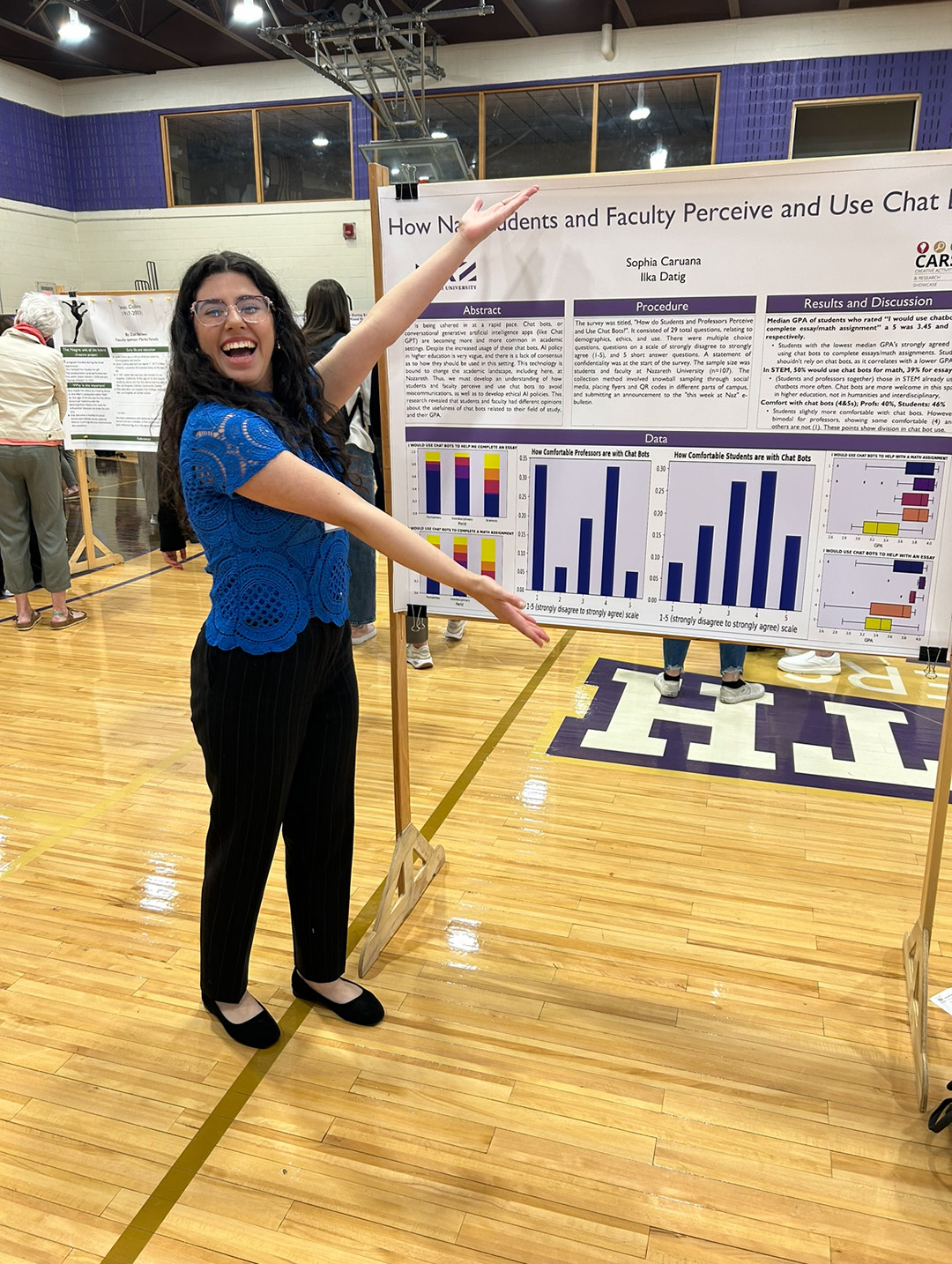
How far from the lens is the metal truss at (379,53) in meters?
7.82

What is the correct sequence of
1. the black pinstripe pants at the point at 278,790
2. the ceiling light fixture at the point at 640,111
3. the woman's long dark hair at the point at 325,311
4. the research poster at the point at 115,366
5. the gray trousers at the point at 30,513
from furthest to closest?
the ceiling light fixture at the point at 640,111 < the research poster at the point at 115,366 < the gray trousers at the point at 30,513 < the woman's long dark hair at the point at 325,311 < the black pinstripe pants at the point at 278,790

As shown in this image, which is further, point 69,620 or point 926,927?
point 69,620

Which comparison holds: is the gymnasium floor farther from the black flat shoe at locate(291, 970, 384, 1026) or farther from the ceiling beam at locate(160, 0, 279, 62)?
the ceiling beam at locate(160, 0, 279, 62)

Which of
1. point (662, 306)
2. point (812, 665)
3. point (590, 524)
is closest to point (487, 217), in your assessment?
point (662, 306)

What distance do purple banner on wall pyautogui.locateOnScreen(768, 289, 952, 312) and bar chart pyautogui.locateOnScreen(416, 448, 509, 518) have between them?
2.29 ft

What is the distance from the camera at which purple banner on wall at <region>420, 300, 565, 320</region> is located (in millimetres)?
2023

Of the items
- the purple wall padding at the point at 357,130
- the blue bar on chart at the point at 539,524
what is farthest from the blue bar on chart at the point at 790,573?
the purple wall padding at the point at 357,130

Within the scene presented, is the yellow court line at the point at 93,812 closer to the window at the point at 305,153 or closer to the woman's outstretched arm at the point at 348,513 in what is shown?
the woman's outstretched arm at the point at 348,513

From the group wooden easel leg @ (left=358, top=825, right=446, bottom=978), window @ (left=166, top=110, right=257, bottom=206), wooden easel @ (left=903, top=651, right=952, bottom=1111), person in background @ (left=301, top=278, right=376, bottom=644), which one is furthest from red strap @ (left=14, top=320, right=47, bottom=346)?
window @ (left=166, top=110, right=257, bottom=206)

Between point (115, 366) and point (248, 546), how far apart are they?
5.09 metres

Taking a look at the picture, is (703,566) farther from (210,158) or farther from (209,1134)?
(210,158)

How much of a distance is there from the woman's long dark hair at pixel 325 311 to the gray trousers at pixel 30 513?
191cm

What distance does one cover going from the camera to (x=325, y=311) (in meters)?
3.77

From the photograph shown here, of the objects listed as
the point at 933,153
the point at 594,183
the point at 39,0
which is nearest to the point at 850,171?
the point at 933,153
